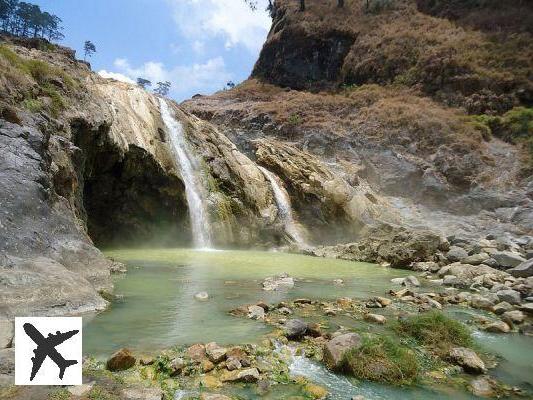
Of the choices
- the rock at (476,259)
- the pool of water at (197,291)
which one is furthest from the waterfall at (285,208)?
the rock at (476,259)

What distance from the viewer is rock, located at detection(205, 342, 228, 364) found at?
633 centimetres

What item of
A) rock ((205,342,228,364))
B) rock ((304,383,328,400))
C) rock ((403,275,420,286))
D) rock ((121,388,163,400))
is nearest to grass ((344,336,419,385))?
rock ((304,383,328,400))

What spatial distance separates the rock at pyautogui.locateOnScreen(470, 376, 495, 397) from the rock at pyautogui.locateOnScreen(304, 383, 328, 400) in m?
Result: 2.11

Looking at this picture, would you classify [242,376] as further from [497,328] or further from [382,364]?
[497,328]

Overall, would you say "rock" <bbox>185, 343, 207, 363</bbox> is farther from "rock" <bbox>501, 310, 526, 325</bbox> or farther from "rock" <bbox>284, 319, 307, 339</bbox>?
"rock" <bbox>501, 310, 526, 325</bbox>

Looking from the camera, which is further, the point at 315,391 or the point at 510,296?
the point at 510,296

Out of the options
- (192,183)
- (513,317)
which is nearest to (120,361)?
(513,317)

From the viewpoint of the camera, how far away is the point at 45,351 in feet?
15.6

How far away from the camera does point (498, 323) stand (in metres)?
9.44

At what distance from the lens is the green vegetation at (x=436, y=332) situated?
7680 millimetres

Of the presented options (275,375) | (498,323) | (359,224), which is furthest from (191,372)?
(359,224)

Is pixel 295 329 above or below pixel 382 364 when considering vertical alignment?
above

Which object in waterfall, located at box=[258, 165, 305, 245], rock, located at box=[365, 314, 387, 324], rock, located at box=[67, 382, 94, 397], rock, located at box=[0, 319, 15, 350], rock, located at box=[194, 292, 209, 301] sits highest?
waterfall, located at box=[258, 165, 305, 245]

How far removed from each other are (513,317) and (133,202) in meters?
18.4
